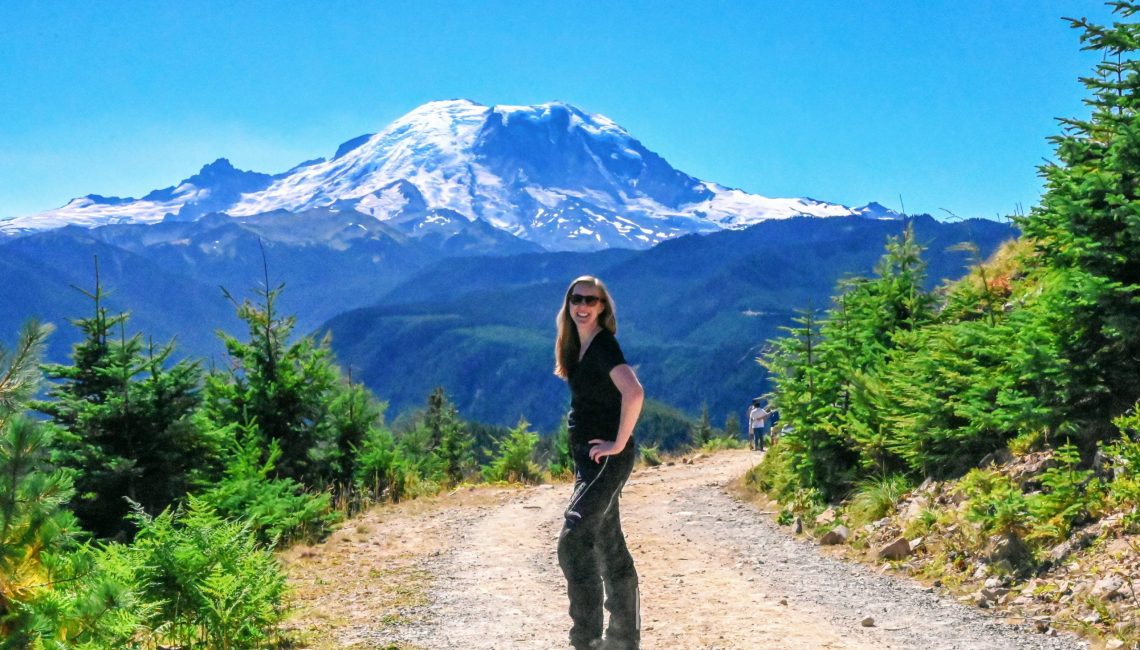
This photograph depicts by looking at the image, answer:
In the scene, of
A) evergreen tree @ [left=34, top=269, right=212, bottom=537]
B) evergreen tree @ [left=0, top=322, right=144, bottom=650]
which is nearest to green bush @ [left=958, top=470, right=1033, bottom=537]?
evergreen tree @ [left=0, top=322, right=144, bottom=650]

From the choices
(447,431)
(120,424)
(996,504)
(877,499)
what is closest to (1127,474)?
(996,504)

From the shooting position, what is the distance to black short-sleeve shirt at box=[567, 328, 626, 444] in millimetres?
5473

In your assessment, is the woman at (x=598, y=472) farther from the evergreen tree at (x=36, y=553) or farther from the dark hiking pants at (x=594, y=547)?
the evergreen tree at (x=36, y=553)

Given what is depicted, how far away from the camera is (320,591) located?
874 cm

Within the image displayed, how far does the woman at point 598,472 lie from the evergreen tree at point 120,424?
29.5ft

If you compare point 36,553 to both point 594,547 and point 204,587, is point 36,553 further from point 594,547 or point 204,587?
point 594,547

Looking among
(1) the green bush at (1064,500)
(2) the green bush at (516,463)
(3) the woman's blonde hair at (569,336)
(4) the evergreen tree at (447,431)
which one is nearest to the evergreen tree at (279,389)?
(2) the green bush at (516,463)

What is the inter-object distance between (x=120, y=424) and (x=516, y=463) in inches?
419

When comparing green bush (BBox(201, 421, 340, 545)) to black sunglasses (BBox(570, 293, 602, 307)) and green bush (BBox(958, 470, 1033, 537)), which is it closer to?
black sunglasses (BBox(570, 293, 602, 307))

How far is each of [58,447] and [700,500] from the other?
413 inches

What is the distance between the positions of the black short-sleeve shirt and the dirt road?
2019 mm

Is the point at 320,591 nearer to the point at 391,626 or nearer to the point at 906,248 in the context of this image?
the point at 391,626

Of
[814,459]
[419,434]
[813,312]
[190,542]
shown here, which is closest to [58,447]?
[190,542]

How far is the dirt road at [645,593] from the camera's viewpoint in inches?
265
